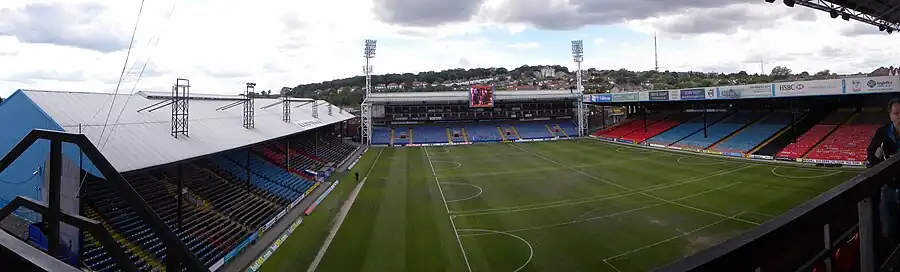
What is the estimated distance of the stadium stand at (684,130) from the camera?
42969mm

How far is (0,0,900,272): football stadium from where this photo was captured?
7.71ft

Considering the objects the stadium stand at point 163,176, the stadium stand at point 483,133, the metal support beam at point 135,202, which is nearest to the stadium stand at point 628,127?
the stadium stand at point 483,133

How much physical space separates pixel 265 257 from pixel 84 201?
5.57 m

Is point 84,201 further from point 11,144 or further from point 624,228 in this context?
point 624,228

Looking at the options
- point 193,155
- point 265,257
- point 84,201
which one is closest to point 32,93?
point 84,201

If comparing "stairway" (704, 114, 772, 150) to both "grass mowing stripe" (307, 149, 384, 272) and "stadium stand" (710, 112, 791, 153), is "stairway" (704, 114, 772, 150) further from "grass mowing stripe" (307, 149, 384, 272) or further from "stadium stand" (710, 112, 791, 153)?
"grass mowing stripe" (307, 149, 384, 272)

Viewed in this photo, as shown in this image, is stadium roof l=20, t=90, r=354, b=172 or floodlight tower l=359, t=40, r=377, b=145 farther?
floodlight tower l=359, t=40, r=377, b=145

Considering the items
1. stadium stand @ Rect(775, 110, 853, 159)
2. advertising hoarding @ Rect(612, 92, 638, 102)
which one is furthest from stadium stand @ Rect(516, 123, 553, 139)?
stadium stand @ Rect(775, 110, 853, 159)

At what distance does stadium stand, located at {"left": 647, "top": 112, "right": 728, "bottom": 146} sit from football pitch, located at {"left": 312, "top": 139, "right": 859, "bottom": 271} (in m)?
6.79

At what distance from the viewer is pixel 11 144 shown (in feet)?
37.9

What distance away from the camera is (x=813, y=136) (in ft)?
111

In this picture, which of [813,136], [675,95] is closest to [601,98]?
[675,95]

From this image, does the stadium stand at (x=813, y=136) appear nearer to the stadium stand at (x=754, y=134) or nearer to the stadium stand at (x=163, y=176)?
the stadium stand at (x=754, y=134)

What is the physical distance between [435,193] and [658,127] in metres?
33.3
